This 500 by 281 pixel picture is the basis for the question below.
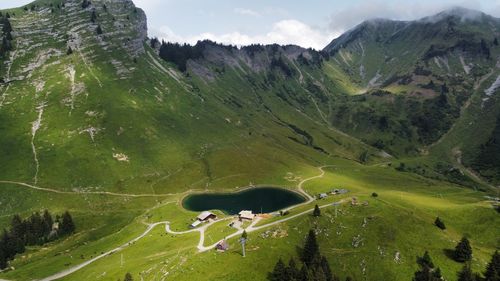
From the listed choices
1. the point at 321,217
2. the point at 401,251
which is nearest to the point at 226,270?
the point at 321,217

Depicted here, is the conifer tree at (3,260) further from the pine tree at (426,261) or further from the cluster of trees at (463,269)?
the pine tree at (426,261)

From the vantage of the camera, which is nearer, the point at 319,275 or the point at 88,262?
the point at 319,275

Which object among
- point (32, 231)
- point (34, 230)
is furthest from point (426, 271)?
point (32, 231)

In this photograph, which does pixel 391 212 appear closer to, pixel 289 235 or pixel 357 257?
pixel 357 257

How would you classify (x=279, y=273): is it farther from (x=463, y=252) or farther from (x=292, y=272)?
(x=463, y=252)

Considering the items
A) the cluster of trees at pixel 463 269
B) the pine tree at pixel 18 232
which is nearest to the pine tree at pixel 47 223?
the pine tree at pixel 18 232
